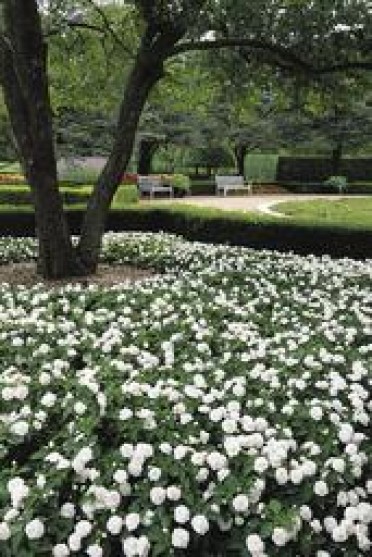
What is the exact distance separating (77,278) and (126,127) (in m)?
2.07

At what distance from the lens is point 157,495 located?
152 inches

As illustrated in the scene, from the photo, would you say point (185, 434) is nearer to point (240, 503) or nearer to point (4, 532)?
point (240, 503)

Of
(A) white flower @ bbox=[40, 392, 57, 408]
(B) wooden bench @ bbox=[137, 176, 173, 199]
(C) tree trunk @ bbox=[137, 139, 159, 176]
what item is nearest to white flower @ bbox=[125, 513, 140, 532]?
(A) white flower @ bbox=[40, 392, 57, 408]

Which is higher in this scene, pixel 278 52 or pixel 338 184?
pixel 278 52

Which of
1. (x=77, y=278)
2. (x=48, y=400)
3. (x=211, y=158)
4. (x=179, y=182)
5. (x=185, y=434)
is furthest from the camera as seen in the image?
(x=211, y=158)

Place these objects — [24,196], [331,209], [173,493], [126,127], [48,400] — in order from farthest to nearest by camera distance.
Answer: [331,209]
[24,196]
[126,127]
[48,400]
[173,493]

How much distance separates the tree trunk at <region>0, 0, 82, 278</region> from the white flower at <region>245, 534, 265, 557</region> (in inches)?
290

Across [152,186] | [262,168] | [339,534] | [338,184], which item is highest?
[339,534]

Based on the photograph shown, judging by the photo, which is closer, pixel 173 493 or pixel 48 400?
pixel 173 493

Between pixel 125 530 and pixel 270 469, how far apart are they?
2.64 feet

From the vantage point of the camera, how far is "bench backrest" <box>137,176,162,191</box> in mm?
32562

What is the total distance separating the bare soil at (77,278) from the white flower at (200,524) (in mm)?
6848

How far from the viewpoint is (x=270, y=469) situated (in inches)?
166

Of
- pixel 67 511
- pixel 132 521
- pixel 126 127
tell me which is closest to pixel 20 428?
pixel 67 511
